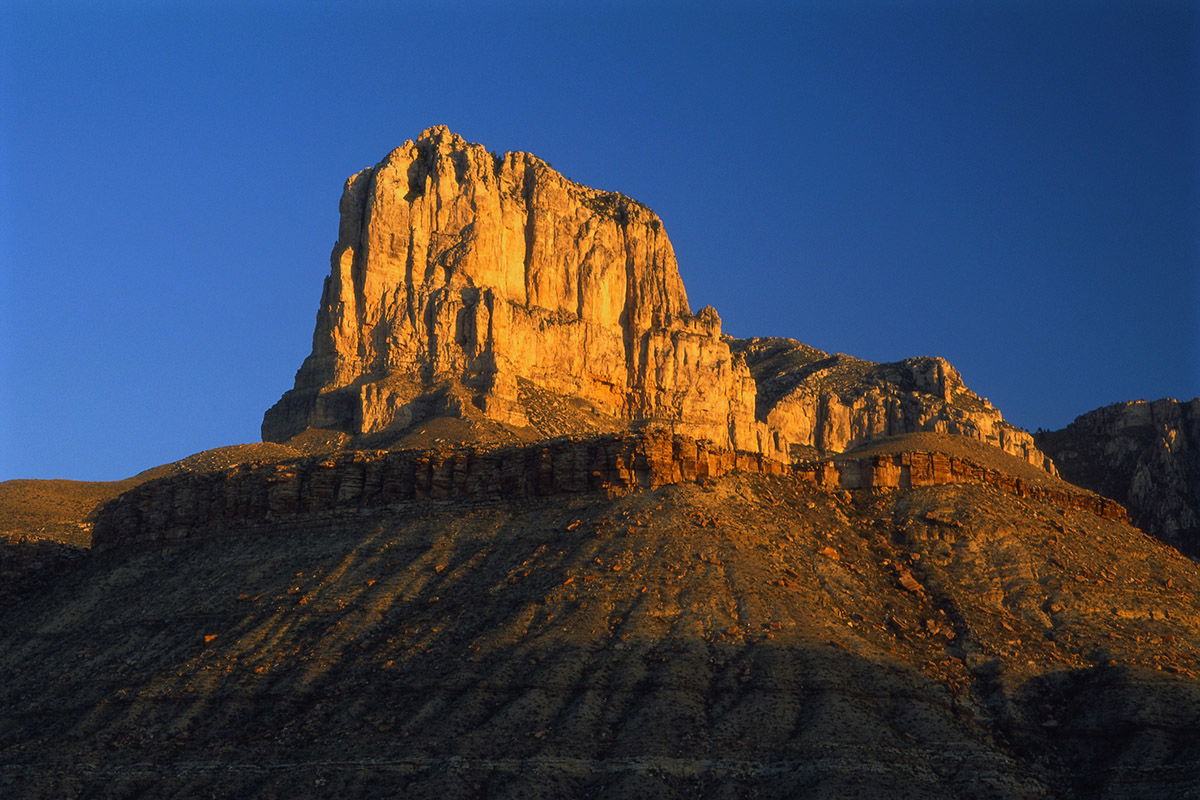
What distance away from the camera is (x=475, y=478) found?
271ft

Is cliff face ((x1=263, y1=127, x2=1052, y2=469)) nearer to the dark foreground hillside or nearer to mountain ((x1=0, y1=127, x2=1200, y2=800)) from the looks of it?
mountain ((x1=0, y1=127, x2=1200, y2=800))

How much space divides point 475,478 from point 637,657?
2117 centimetres

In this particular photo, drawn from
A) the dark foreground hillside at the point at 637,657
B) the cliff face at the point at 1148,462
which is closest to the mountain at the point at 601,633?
the dark foreground hillside at the point at 637,657

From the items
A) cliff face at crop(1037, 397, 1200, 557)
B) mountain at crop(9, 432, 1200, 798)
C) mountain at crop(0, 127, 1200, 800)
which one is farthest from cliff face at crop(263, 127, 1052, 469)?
mountain at crop(9, 432, 1200, 798)

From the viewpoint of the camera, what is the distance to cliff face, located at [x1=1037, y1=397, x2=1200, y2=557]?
169m

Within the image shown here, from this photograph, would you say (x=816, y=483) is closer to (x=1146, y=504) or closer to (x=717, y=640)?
(x=717, y=640)

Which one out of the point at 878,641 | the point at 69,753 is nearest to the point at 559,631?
the point at 878,641

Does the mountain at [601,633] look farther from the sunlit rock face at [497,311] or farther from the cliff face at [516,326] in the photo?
the sunlit rock face at [497,311]

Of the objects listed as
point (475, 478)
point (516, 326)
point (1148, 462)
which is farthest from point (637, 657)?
point (1148, 462)

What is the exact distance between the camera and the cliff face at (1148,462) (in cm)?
16938

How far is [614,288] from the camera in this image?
189 meters

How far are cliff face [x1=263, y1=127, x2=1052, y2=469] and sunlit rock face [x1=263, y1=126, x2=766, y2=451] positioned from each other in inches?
6.7

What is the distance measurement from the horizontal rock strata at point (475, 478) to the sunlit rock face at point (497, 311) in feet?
187

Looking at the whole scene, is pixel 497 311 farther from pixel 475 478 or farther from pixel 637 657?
pixel 637 657
